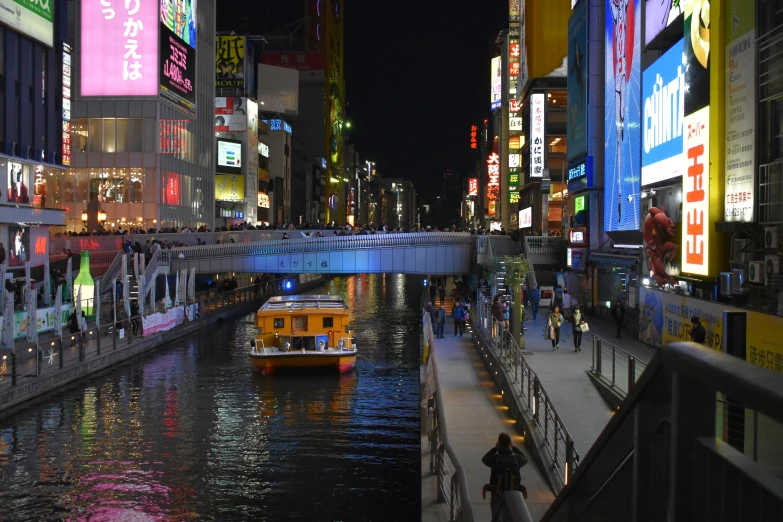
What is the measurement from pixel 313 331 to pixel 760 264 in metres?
18.2

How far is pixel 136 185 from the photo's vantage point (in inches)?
2817

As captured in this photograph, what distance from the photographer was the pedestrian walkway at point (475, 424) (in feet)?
42.8

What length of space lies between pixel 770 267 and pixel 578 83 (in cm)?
3135

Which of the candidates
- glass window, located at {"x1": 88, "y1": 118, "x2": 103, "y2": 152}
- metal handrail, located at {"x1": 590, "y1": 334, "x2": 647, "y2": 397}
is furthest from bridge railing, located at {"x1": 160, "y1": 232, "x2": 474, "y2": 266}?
glass window, located at {"x1": 88, "y1": 118, "x2": 103, "y2": 152}

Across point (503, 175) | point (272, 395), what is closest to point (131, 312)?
point (272, 395)

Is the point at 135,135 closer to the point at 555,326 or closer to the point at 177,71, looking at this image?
the point at 177,71

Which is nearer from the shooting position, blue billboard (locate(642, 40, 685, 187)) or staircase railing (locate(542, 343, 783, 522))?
staircase railing (locate(542, 343, 783, 522))

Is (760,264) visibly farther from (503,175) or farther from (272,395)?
(503,175)

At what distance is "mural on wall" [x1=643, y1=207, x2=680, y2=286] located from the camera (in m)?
27.1

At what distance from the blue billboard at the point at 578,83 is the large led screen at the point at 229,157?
54500mm

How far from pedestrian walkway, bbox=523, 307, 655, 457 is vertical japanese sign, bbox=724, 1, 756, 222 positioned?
455 centimetres

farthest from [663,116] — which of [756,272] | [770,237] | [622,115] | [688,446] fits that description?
[688,446]

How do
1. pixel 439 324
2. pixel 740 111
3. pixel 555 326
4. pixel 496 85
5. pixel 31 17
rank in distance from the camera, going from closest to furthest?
1. pixel 740 111
2. pixel 555 326
3. pixel 439 324
4. pixel 31 17
5. pixel 496 85

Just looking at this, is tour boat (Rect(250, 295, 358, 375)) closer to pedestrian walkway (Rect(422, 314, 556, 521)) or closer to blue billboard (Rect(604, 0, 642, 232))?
pedestrian walkway (Rect(422, 314, 556, 521))
